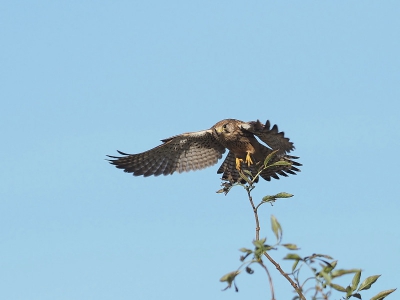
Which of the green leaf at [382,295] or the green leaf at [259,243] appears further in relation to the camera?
the green leaf at [382,295]

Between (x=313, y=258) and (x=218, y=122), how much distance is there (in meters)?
7.76

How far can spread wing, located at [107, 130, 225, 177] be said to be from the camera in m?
10.1

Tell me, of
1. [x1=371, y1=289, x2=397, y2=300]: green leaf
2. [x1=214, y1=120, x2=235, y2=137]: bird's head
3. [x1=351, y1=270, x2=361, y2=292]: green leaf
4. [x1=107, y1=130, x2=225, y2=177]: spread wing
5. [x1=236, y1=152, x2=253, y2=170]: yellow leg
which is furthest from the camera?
[x1=107, y1=130, x2=225, y2=177]: spread wing

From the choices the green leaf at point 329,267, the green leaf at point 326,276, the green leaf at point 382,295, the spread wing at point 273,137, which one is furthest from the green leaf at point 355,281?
the spread wing at point 273,137

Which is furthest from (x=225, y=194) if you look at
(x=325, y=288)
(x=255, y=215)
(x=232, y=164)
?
(x=232, y=164)

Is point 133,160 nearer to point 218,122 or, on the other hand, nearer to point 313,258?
point 218,122

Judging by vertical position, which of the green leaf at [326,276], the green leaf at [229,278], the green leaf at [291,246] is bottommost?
the green leaf at [326,276]

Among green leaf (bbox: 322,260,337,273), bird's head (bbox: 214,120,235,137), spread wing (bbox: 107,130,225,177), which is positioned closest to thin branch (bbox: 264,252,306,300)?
green leaf (bbox: 322,260,337,273)

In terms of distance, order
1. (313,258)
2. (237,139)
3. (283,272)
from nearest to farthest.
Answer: (313,258)
(283,272)
(237,139)

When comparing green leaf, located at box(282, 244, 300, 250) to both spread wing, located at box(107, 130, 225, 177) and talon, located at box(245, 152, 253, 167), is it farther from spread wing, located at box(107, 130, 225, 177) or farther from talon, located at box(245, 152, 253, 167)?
spread wing, located at box(107, 130, 225, 177)

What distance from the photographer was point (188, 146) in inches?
400

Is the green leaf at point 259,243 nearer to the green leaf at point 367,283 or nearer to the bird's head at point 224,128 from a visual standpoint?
the green leaf at point 367,283

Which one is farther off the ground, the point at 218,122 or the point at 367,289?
the point at 218,122

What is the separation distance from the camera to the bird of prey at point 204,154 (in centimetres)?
895
